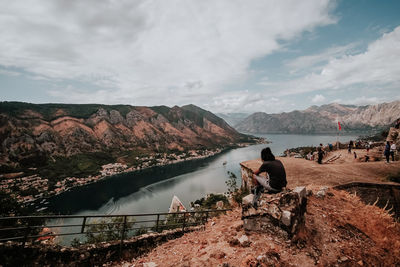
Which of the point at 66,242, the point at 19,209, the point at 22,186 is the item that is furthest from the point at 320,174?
the point at 22,186

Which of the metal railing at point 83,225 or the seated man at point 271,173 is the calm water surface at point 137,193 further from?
the seated man at point 271,173

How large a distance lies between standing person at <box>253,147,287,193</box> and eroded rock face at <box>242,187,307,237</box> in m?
0.32

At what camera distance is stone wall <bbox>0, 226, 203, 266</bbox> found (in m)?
6.09

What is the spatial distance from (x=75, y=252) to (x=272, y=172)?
788 centimetres

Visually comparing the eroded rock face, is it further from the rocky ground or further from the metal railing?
the metal railing

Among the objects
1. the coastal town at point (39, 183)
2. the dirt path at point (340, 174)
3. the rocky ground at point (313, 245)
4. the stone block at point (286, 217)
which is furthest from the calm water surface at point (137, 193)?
the stone block at point (286, 217)

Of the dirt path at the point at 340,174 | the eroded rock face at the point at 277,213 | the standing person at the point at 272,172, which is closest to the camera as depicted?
the eroded rock face at the point at 277,213

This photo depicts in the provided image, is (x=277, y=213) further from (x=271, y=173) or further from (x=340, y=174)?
(x=340, y=174)

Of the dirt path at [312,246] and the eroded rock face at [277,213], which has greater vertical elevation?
the eroded rock face at [277,213]

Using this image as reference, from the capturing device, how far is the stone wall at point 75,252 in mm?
6094

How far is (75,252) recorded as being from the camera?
6.91 m

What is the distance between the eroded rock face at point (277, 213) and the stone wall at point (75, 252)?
15.5 ft

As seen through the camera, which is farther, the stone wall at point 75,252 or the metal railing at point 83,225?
the stone wall at point 75,252

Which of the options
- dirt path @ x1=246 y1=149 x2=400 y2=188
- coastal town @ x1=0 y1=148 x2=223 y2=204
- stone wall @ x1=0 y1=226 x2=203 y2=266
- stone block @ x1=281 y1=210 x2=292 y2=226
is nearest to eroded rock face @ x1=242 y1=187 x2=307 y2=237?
stone block @ x1=281 y1=210 x2=292 y2=226
